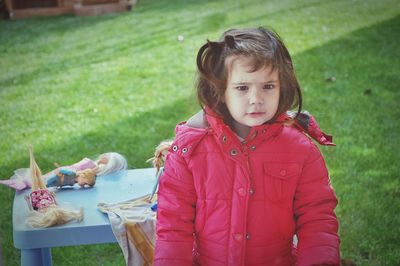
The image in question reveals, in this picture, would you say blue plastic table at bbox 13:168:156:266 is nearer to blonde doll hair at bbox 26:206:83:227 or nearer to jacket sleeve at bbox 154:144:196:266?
blonde doll hair at bbox 26:206:83:227

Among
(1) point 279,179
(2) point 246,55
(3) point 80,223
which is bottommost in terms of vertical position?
(3) point 80,223

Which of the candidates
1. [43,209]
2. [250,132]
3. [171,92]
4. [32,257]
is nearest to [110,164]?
[43,209]

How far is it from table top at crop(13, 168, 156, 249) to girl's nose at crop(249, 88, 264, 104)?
31.4 inches

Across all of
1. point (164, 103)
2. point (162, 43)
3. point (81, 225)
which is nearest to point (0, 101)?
point (164, 103)

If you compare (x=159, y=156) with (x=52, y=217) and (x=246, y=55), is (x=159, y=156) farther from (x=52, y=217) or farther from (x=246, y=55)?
(x=246, y=55)

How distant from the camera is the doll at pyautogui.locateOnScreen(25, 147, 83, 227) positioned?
7.04 ft

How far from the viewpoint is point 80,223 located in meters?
2.19

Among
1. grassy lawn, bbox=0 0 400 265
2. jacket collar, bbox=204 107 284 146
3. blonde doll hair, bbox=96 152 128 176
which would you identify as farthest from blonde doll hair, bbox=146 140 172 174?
grassy lawn, bbox=0 0 400 265

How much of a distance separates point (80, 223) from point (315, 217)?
925 mm

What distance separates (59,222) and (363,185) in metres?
2.09

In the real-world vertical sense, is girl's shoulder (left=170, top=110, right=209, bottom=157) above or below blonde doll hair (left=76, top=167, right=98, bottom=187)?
above

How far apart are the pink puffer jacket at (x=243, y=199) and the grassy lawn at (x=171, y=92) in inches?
43.8

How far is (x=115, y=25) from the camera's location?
866 cm

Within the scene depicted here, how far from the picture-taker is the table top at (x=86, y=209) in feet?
7.04
